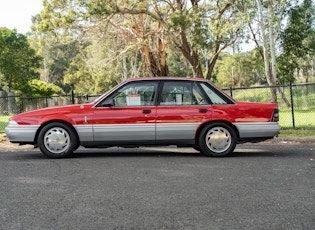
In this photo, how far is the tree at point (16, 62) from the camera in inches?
1672

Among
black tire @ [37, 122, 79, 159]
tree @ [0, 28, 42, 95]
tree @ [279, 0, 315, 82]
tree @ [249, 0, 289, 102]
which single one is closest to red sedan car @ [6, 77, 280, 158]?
black tire @ [37, 122, 79, 159]

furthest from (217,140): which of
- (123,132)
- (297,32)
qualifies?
(297,32)

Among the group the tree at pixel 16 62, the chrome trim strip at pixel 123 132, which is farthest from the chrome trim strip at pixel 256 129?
the tree at pixel 16 62

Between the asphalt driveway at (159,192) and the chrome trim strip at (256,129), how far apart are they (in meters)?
0.46

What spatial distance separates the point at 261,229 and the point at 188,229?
0.65 m

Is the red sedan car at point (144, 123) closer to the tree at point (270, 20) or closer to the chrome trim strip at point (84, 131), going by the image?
the chrome trim strip at point (84, 131)

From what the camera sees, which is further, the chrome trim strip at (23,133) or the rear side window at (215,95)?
the rear side window at (215,95)

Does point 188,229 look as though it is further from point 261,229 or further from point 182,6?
point 182,6

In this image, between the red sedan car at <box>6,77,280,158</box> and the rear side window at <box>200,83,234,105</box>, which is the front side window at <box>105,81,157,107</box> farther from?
the rear side window at <box>200,83,234,105</box>

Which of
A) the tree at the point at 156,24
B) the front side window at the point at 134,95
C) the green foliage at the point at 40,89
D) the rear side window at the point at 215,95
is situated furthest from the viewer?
the green foliage at the point at 40,89

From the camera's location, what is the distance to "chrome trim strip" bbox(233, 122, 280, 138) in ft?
27.7

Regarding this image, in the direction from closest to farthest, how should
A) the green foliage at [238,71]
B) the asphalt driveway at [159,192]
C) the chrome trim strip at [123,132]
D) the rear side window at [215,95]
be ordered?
the asphalt driveway at [159,192]
the chrome trim strip at [123,132]
the rear side window at [215,95]
the green foliage at [238,71]

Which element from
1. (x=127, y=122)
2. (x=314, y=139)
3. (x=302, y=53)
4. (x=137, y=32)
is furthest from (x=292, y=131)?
(x=302, y=53)

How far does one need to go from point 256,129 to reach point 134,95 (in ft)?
8.32
